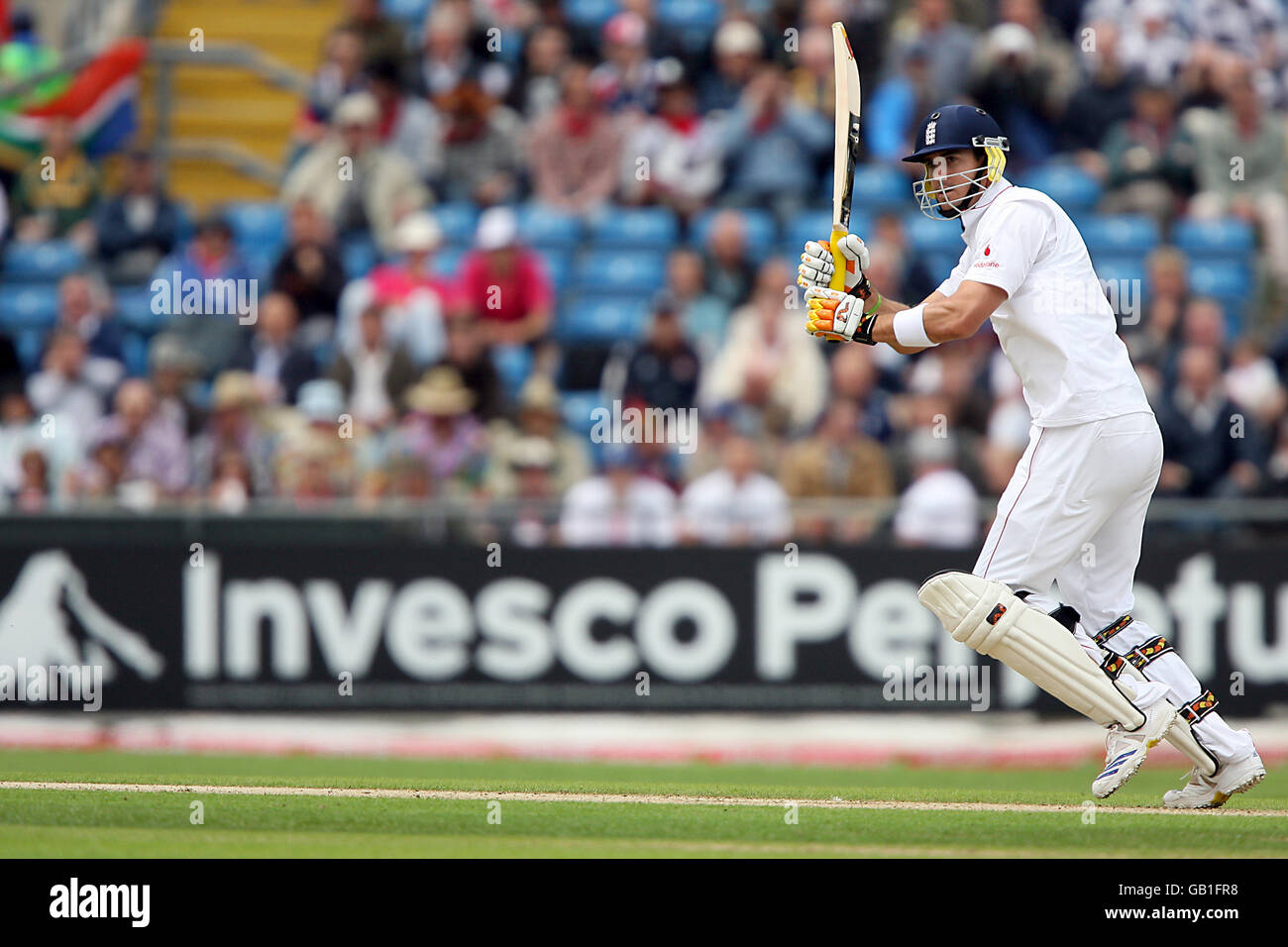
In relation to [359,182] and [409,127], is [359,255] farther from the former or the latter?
[409,127]

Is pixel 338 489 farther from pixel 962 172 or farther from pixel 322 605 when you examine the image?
pixel 962 172

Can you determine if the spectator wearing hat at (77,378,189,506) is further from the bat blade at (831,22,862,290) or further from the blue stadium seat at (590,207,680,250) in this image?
→ the bat blade at (831,22,862,290)

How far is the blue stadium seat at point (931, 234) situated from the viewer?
45.0ft

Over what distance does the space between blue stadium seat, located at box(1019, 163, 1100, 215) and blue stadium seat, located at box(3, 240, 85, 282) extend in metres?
7.72

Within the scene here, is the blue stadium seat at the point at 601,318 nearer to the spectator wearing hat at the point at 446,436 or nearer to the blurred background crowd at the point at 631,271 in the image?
the blurred background crowd at the point at 631,271

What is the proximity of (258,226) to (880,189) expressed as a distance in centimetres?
517

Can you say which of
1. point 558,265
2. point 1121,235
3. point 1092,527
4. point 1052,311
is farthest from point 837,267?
point 558,265

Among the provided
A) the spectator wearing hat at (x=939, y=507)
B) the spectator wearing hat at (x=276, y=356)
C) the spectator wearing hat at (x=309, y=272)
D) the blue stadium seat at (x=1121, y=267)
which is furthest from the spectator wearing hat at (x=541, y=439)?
the blue stadium seat at (x=1121, y=267)

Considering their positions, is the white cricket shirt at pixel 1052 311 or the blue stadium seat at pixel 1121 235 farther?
the blue stadium seat at pixel 1121 235

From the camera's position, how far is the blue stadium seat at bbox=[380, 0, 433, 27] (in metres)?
15.9

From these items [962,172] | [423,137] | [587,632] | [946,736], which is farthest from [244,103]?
[962,172]

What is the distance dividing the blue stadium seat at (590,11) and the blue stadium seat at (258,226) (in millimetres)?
3045

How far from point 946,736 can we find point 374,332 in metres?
4.91

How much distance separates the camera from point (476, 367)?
493 inches
